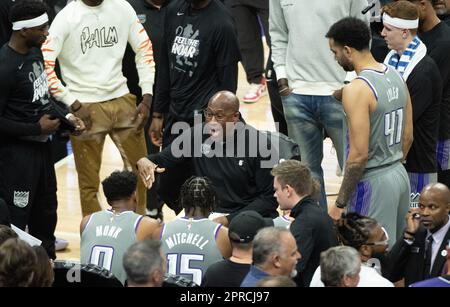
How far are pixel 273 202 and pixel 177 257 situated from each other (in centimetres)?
125

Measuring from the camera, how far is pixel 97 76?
8.30m

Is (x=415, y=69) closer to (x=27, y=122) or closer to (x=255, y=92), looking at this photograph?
(x=27, y=122)

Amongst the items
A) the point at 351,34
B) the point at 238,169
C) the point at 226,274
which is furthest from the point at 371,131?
the point at 226,274

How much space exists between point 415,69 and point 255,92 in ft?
15.1

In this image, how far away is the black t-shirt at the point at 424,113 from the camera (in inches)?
288

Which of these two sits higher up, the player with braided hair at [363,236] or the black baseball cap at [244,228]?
the black baseball cap at [244,228]

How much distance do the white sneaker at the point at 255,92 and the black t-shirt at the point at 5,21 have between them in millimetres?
3806

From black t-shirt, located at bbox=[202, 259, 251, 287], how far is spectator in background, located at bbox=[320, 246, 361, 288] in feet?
1.96

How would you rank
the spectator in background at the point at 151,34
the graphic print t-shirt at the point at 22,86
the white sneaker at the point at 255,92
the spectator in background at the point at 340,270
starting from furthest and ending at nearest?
the white sneaker at the point at 255,92
the spectator in background at the point at 151,34
the graphic print t-shirt at the point at 22,86
the spectator in background at the point at 340,270

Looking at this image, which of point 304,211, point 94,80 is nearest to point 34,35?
point 94,80

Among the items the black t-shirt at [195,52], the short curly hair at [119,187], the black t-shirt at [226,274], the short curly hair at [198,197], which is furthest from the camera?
the black t-shirt at [195,52]

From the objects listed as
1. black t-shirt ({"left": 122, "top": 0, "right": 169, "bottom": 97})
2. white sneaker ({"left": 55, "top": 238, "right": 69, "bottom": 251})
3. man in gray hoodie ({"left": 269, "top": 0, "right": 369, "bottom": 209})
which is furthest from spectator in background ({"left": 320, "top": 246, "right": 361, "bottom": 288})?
black t-shirt ({"left": 122, "top": 0, "right": 169, "bottom": 97})

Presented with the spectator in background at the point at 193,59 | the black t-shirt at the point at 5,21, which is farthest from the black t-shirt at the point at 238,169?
the black t-shirt at the point at 5,21

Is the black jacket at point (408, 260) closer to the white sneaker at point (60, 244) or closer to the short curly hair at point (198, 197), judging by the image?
the short curly hair at point (198, 197)
